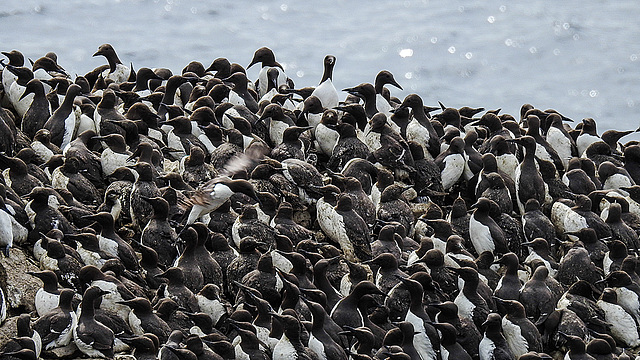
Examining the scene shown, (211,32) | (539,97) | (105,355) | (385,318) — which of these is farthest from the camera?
(211,32)

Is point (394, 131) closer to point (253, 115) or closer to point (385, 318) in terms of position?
point (253, 115)

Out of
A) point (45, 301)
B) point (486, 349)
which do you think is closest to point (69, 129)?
point (45, 301)

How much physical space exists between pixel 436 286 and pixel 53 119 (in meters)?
6.08

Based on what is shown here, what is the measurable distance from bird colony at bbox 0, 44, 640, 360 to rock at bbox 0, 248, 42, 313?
0.19 feet

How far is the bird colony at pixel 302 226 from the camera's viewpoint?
449 inches

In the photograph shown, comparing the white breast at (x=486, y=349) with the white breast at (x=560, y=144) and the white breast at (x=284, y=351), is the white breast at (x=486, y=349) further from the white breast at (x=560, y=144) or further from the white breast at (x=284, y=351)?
the white breast at (x=560, y=144)

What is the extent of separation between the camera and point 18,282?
38.3ft

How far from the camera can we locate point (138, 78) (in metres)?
17.6

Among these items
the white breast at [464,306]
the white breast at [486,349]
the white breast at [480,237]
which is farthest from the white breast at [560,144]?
the white breast at [486,349]

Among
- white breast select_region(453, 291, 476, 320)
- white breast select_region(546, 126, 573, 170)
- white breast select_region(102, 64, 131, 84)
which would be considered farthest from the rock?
white breast select_region(546, 126, 573, 170)

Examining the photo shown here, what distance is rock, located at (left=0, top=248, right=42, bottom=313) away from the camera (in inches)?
452

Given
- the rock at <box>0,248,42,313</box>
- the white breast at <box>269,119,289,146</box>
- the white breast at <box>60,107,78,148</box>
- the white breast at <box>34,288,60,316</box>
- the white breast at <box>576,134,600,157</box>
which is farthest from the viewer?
the white breast at <box>576,134,600,157</box>


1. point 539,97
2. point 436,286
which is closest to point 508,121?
point 436,286

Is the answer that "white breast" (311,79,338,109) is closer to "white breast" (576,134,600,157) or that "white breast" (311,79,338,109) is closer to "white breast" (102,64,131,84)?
"white breast" (102,64,131,84)
